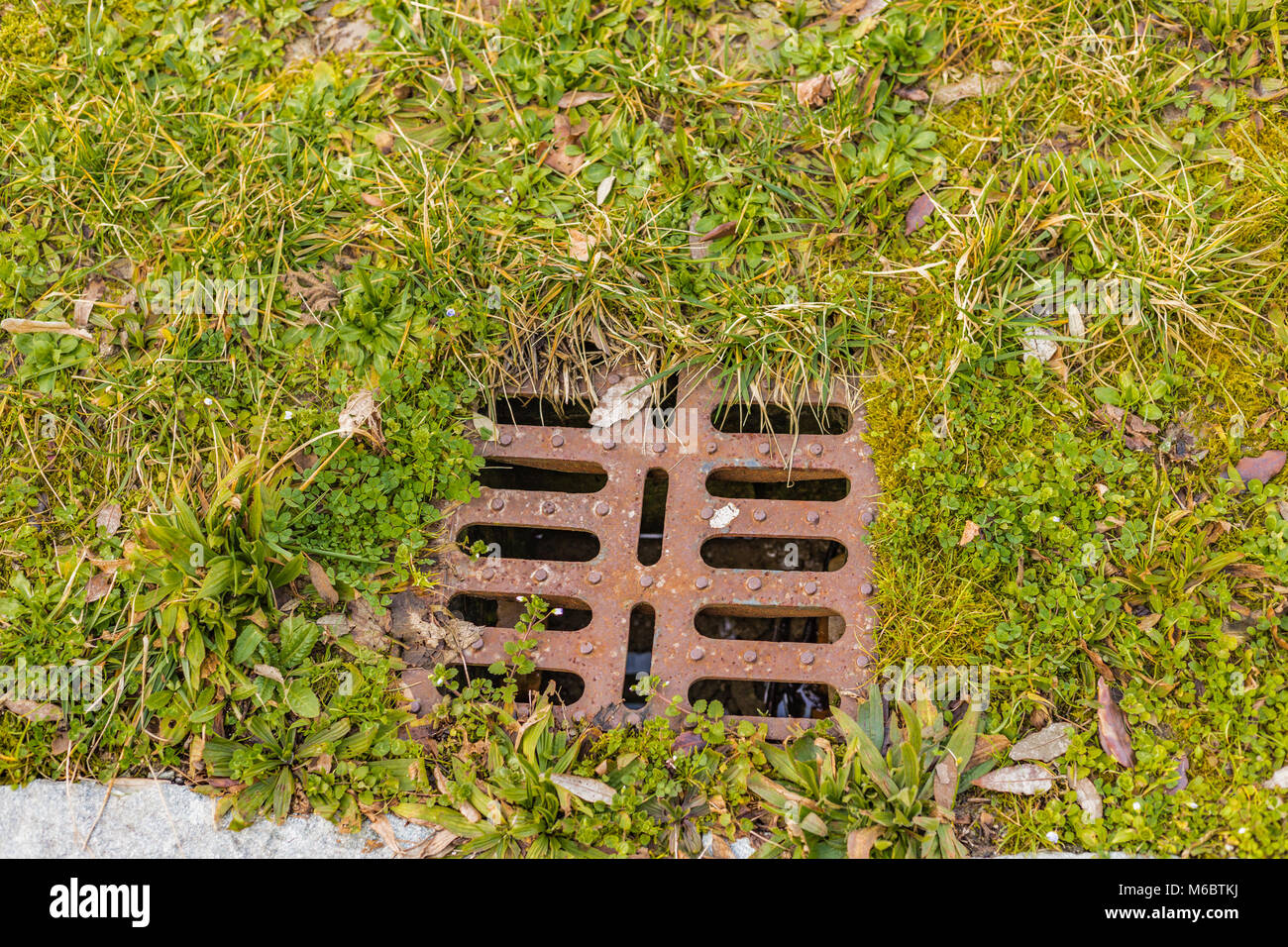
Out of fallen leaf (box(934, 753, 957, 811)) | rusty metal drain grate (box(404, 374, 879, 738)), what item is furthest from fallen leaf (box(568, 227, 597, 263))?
fallen leaf (box(934, 753, 957, 811))

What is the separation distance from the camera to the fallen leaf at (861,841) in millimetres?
1858

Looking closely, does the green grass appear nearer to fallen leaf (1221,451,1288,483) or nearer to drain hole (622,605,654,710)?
fallen leaf (1221,451,1288,483)

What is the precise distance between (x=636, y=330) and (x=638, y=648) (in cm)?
88

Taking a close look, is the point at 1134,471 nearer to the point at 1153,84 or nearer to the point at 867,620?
the point at 867,620

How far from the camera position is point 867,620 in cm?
215

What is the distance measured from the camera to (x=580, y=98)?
2490 mm

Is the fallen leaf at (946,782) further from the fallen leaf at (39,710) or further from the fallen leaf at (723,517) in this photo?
the fallen leaf at (39,710)

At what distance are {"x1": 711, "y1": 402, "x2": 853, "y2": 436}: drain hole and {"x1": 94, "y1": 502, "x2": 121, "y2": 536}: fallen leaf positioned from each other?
1.56 m

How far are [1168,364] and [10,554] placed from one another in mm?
3002

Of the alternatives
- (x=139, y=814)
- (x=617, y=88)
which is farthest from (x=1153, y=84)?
(x=139, y=814)

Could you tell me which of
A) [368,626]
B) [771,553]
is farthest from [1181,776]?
[368,626]

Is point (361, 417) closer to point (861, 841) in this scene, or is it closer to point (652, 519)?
point (652, 519)

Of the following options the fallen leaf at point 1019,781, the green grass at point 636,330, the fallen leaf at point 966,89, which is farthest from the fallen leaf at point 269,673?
the fallen leaf at point 966,89

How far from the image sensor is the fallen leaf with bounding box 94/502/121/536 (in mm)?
2178
